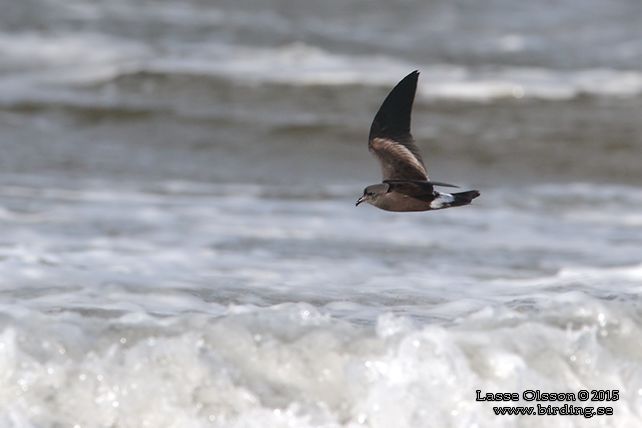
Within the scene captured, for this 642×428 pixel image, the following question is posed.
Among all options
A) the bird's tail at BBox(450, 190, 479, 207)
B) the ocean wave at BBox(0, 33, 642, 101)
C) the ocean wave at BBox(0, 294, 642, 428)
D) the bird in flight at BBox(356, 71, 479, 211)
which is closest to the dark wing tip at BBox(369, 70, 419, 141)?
the bird in flight at BBox(356, 71, 479, 211)

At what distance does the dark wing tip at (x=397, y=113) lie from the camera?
540 cm

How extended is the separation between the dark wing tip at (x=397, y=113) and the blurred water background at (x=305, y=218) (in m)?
0.70

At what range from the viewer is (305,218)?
25.7ft

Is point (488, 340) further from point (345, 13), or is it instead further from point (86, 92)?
point (345, 13)

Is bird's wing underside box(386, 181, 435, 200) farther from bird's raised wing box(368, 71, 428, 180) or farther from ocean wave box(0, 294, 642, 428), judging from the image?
ocean wave box(0, 294, 642, 428)

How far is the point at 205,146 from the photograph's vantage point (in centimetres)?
1141

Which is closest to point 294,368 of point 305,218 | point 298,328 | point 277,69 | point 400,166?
point 298,328

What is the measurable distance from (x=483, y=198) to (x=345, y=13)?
889 centimetres

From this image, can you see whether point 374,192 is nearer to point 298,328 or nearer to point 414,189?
point 414,189

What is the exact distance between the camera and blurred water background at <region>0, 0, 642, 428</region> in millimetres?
4367

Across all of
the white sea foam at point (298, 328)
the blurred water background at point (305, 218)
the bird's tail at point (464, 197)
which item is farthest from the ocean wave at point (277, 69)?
the bird's tail at point (464, 197)

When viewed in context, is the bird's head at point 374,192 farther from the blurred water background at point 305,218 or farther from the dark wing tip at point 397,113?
the blurred water background at point 305,218

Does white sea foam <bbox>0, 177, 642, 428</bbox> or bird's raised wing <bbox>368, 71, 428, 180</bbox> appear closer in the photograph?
white sea foam <bbox>0, 177, 642, 428</bbox>

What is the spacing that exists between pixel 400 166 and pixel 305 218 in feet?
8.02
